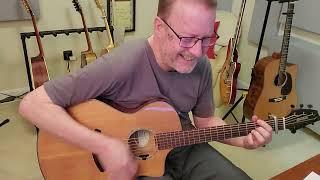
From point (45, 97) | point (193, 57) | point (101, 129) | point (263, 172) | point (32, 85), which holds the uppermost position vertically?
point (193, 57)

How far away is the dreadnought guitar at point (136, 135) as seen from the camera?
1190 mm

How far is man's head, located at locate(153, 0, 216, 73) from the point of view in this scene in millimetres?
1035

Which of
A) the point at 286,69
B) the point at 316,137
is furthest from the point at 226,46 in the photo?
the point at 316,137

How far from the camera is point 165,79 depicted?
1.24m

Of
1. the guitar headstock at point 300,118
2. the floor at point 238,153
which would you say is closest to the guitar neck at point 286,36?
the floor at point 238,153

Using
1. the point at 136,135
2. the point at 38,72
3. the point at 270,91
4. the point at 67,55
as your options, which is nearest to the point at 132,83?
the point at 136,135

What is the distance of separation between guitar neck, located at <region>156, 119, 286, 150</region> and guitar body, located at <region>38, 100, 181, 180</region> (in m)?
0.03

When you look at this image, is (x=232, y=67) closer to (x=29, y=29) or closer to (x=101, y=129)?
(x=101, y=129)

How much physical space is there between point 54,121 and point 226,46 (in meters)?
1.86

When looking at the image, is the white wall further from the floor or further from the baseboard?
the floor

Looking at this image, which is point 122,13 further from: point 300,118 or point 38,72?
point 300,118

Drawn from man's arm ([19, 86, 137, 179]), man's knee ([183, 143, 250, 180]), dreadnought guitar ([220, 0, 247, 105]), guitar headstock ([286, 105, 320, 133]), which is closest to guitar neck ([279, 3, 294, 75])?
dreadnought guitar ([220, 0, 247, 105])

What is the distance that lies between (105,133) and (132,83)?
213mm

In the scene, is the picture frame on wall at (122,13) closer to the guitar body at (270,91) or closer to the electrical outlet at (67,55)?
the electrical outlet at (67,55)
